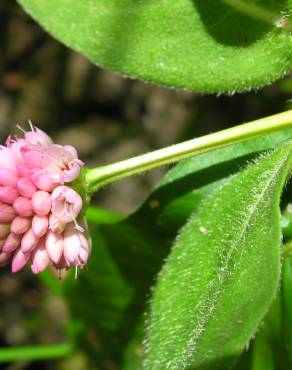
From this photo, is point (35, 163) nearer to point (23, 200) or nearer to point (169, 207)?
point (23, 200)

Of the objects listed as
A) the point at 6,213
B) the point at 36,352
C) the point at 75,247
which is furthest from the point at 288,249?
the point at 36,352

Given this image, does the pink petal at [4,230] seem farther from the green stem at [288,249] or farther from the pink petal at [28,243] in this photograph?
the green stem at [288,249]

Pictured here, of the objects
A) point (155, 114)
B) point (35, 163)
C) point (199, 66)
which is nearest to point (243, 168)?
point (199, 66)

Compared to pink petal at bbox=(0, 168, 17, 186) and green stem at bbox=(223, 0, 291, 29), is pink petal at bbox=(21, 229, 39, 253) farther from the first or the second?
green stem at bbox=(223, 0, 291, 29)

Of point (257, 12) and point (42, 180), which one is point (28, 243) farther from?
point (257, 12)

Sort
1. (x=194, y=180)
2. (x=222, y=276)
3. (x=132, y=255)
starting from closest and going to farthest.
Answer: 1. (x=222, y=276)
2. (x=194, y=180)
3. (x=132, y=255)

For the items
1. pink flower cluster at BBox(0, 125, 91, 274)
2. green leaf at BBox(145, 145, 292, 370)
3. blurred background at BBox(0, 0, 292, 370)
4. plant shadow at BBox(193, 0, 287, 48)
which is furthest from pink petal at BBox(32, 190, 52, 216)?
blurred background at BBox(0, 0, 292, 370)

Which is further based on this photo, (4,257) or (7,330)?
(7,330)
